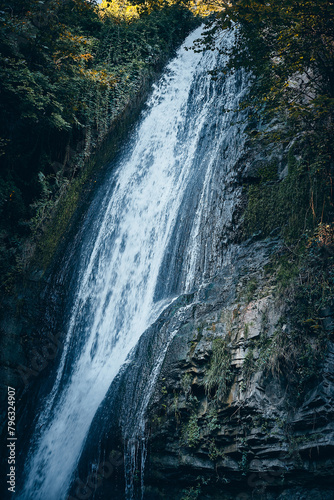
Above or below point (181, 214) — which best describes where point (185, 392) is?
below

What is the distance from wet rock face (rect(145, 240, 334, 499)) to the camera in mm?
4027

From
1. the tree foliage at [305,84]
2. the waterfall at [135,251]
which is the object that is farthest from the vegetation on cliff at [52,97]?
the tree foliage at [305,84]

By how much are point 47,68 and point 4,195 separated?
4.31m

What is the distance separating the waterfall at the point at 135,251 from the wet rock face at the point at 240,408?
1.63 metres

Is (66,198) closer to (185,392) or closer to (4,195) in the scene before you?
(4,195)

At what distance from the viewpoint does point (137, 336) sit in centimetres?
738

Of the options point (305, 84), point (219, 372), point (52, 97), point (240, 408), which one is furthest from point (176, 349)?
point (52, 97)

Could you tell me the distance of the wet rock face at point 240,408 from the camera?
403cm

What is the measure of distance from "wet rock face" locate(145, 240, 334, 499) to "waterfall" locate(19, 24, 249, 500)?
1.63m

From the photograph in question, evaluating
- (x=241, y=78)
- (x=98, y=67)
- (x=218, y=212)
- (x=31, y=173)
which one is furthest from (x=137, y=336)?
(x=98, y=67)

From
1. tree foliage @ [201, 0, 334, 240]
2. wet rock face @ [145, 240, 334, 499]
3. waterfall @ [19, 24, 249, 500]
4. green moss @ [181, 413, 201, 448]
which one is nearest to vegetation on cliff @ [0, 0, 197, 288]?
waterfall @ [19, 24, 249, 500]

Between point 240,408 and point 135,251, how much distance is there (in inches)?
211

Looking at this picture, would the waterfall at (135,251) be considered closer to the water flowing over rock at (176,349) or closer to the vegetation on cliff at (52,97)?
the water flowing over rock at (176,349)

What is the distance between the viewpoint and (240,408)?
463 cm
